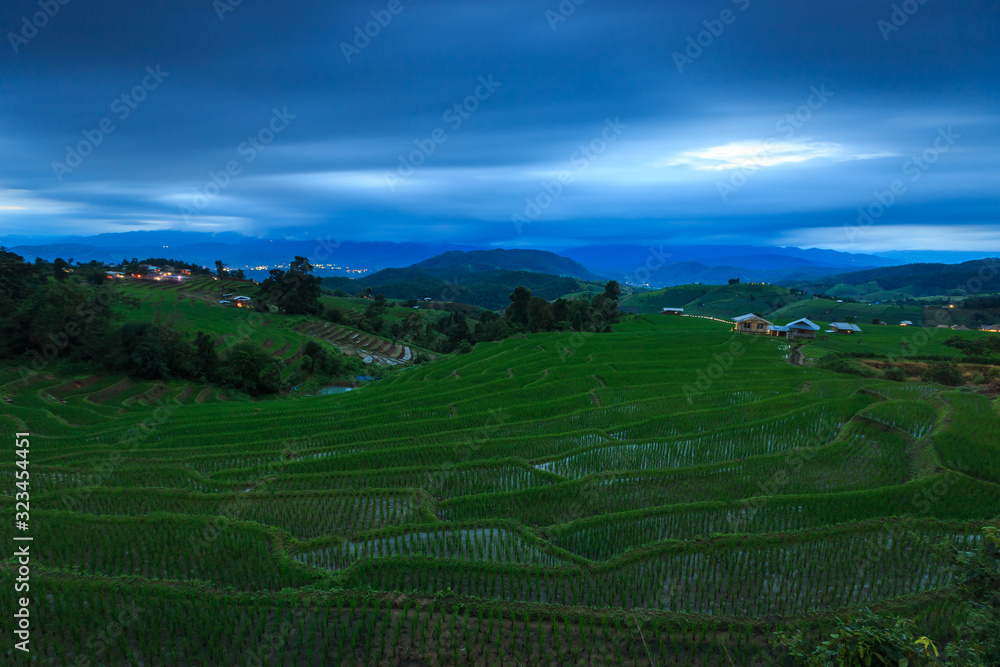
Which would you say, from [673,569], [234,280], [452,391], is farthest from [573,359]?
[234,280]

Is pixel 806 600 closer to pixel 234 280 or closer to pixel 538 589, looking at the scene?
pixel 538 589

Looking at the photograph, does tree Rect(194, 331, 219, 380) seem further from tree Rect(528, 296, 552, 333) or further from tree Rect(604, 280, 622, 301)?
tree Rect(604, 280, 622, 301)

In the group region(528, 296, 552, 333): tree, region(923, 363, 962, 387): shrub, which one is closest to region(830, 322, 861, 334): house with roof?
region(923, 363, 962, 387): shrub

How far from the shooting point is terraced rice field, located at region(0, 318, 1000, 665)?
6.99 m

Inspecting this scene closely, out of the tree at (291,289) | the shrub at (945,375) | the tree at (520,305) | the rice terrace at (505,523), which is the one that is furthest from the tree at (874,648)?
the tree at (291,289)

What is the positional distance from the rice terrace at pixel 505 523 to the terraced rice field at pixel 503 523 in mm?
53

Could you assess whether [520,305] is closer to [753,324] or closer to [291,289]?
[753,324]

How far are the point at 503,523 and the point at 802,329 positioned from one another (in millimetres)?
60480

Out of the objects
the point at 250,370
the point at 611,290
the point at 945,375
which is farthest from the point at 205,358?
the point at 945,375

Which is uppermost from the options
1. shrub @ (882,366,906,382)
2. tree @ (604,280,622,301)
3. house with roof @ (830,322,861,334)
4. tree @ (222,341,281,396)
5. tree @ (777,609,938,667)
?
Result: tree @ (604,280,622,301)

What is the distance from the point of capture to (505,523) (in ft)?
36.3

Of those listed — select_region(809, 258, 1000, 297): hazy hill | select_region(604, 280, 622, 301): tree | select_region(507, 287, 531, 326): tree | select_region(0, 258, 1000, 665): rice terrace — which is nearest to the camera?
select_region(0, 258, 1000, 665): rice terrace

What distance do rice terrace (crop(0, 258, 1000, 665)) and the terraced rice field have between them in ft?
0.18

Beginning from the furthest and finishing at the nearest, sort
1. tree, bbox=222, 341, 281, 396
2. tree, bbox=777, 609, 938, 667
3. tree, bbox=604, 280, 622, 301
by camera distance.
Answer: tree, bbox=604, 280, 622, 301 < tree, bbox=222, 341, 281, 396 < tree, bbox=777, 609, 938, 667
